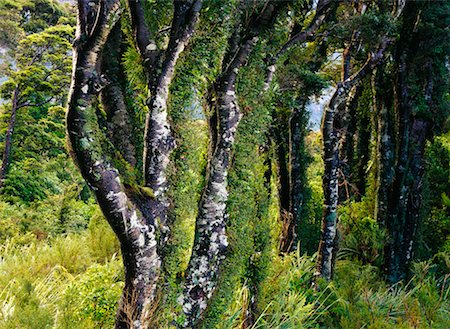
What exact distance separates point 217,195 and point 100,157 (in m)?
1.63

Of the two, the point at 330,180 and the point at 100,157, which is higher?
the point at 100,157

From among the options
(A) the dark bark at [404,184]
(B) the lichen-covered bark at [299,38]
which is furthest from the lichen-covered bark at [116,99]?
(A) the dark bark at [404,184]

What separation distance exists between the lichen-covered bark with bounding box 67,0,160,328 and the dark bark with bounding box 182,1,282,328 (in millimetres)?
804

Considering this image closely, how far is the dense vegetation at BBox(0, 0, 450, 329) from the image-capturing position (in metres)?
3.71

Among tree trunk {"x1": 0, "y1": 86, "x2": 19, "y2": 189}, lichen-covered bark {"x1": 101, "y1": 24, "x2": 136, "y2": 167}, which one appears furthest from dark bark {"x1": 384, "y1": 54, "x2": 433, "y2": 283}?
tree trunk {"x1": 0, "y1": 86, "x2": 19, "y2": 189}

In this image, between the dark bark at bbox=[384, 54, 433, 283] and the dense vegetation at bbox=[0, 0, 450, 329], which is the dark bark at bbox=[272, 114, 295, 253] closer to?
the dense vegetation at bbox=[0, 0, 450, 329]

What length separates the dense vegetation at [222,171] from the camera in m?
3.71

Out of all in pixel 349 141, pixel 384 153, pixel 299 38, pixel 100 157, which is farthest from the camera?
pixel 349 141

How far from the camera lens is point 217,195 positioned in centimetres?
461

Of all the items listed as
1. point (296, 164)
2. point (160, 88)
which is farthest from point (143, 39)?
point (296, 164)

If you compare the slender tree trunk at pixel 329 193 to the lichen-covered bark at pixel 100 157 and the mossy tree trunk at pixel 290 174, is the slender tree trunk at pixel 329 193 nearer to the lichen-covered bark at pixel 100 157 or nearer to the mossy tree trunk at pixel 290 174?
the mossy tree trunk at pixel 290 174

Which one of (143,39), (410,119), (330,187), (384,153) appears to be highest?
(143,39)

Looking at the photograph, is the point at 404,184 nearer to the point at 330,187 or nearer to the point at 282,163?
the point at 330,187

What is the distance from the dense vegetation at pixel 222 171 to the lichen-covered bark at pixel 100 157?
12 mm
